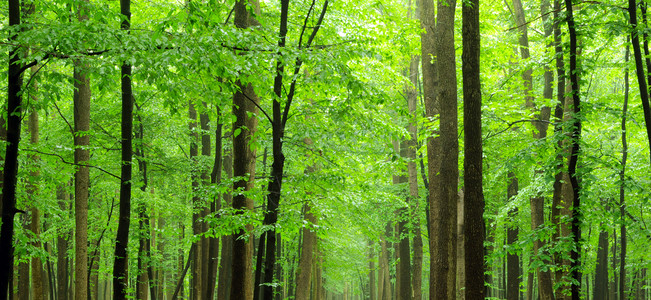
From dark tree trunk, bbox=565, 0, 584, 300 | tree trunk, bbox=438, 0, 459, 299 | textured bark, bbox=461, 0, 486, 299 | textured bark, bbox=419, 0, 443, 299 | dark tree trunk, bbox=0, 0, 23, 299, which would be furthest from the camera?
textured bark, bbox=419, 0, 443, 299

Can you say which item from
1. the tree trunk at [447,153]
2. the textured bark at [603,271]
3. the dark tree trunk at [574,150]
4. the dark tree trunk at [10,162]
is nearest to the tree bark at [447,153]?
the tree trunk at [447,153]

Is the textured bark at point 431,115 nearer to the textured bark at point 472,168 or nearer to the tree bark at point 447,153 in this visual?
the tree bark at point 447,153

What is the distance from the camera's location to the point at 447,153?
11383 millimetres

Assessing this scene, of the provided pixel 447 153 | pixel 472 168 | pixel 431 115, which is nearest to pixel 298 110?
pixel 472 168

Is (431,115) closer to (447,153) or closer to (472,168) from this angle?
(447,153)

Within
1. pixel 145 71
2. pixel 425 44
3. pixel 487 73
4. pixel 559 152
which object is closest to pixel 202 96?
pixel 145 71

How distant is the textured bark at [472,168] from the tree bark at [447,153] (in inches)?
126

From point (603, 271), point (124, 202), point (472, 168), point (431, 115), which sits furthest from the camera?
point (603, 271)

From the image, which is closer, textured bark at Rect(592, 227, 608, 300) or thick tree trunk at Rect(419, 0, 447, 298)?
thick tree trunk at Rect(419, 0, 447, 298)

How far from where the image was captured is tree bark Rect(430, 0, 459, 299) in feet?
37.3

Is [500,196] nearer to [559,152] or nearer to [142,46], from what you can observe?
[559,152]

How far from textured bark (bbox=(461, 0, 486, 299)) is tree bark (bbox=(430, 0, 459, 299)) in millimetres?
3190

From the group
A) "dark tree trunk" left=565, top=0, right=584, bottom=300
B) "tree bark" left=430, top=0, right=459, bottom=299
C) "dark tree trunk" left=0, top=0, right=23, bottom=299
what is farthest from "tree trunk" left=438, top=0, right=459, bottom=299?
"dark tree trunk" left=0, top=0, right=23, bottom=299

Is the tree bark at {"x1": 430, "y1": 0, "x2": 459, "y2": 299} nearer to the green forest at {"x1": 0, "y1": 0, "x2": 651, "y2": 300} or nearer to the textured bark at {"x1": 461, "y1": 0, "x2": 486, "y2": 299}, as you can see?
the green forest at {"x1": 0, "y1": 0, "x2": 651, "y2": 300}
